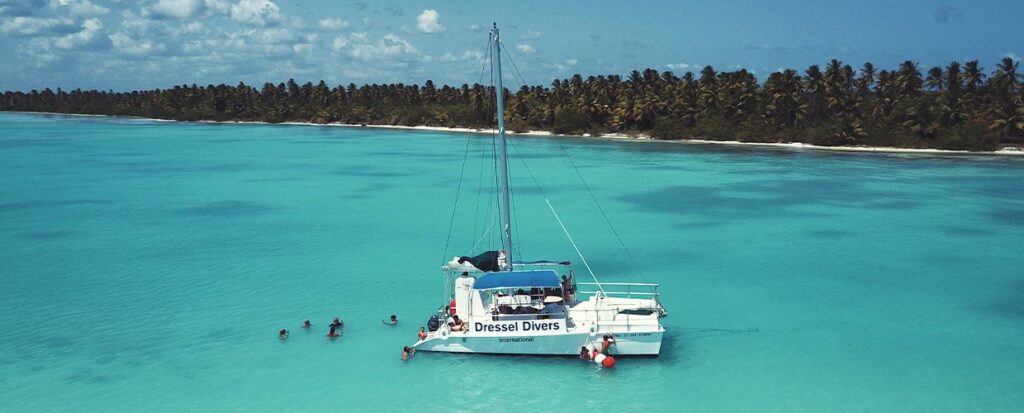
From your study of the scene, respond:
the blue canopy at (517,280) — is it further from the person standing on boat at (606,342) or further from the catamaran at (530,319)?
the person standing on boat at (606,342)

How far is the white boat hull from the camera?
77.0 feet

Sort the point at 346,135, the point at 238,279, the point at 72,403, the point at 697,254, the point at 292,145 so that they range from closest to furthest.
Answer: the point at 72,403 → the point at 238,279 → the point at 697,254 → the point at 292,145 → the point at 346,135

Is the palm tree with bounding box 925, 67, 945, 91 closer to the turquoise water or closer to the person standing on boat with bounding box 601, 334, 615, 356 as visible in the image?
the turquoise water

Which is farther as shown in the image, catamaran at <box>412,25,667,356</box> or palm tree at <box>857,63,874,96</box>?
palm tree at <box>857,63,874,96</box>

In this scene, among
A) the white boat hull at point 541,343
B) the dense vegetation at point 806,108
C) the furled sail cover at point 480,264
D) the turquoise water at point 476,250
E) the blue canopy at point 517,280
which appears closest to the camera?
the turquoise water at point 476,250

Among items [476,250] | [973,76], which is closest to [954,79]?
[973,76]

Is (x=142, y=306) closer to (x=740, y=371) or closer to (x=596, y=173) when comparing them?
(x=740, y=371)

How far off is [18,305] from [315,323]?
13356 millimetres

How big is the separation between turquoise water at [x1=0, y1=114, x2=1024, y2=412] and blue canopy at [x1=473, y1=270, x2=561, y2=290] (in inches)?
99.3

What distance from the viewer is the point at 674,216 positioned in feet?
171

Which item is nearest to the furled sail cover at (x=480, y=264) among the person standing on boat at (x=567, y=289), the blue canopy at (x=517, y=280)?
the blue canopy at (x=517, y=280)

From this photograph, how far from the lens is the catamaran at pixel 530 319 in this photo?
2355 cm

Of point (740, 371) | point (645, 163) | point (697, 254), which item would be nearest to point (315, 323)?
point (740, 371)

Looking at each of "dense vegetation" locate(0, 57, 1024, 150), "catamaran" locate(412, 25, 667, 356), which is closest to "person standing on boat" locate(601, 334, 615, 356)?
"catamaran" locate(412, 25, 667, 356)
